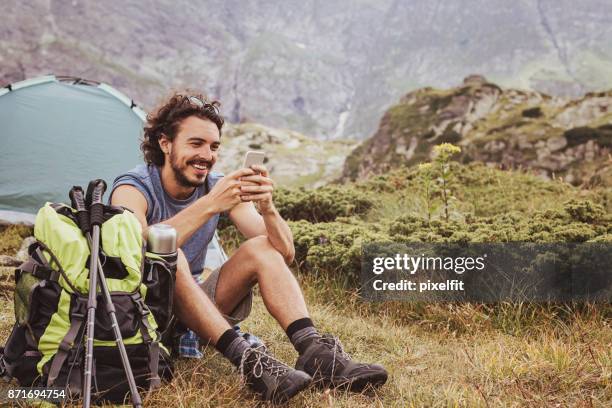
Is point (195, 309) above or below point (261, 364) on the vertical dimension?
above

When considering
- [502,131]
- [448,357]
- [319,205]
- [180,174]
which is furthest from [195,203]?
[502,131]

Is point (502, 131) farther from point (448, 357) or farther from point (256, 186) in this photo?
point (256, 186)

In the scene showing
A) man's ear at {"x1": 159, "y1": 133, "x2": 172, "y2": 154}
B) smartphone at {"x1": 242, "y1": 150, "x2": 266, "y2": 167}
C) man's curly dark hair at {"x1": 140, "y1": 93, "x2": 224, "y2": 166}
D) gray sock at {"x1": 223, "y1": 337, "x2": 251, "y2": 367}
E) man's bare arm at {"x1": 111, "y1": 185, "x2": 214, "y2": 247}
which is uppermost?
man's curly dark hair at {"x1": 140, "y1": 93, "x2": 224, "y2": 166}

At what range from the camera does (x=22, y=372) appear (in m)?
3.17

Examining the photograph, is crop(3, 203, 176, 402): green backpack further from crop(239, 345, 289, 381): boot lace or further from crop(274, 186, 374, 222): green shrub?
crop(274, 186, 374, 222): green shrub

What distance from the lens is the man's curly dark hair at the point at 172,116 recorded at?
4055 millimetres

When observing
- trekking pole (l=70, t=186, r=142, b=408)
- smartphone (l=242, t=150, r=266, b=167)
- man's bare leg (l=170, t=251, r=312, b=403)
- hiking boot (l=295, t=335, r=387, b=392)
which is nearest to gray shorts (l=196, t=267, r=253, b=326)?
man's bare leg (l=170, t=251, r=312, b=403)

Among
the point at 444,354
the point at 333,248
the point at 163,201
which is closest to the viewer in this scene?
the point at 163,201

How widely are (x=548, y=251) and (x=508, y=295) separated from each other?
1.79ft

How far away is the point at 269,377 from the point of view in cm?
328

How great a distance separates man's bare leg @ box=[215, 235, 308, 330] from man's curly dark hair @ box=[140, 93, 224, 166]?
89 cm

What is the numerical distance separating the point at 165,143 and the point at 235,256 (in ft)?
2.95

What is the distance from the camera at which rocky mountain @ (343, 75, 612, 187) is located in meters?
13.9

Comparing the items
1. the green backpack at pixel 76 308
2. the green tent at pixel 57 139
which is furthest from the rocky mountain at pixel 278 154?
the green backpack at pixel 76 308
